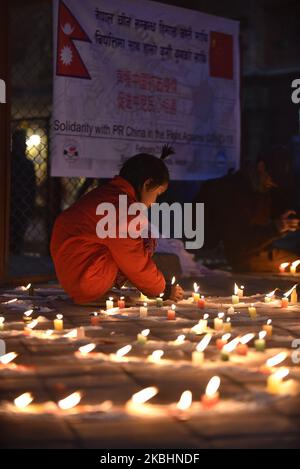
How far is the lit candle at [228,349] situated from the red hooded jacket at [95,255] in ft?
4.87

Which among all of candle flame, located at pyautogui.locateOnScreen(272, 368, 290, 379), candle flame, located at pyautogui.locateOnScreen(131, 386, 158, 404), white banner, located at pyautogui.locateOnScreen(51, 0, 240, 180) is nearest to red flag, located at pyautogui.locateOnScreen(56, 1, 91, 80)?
white banner, located at pyautogui.locateOnScreen(51, 0, 240, 180)

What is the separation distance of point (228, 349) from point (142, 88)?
4921 millimetres

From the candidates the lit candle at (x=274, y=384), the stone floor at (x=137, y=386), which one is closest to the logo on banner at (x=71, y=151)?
the stone floor at (x=137, y=386)

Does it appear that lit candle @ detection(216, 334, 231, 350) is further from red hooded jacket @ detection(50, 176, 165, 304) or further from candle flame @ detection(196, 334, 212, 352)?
red hooded jacket @ detection(50, 176, 165, 304)

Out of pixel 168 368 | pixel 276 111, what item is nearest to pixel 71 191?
pixel 168 368

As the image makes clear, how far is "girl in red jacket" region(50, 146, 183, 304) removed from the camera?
5.95m

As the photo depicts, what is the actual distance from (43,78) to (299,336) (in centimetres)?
1274

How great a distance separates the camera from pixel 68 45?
26.1ft

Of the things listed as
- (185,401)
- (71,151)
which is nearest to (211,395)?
(185,401)

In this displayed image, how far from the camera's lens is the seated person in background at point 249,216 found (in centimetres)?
875

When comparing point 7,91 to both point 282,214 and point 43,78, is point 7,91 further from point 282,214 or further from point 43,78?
point 43,78

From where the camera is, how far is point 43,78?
1666 centimetres

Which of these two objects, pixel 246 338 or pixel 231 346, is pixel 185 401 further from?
pixel 246 338

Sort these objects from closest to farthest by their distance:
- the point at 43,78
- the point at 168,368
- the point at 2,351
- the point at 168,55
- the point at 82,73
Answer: the point at 168,368, the point at 2,351, the point at 82,73, the point at 168,55, the point at 43,78
